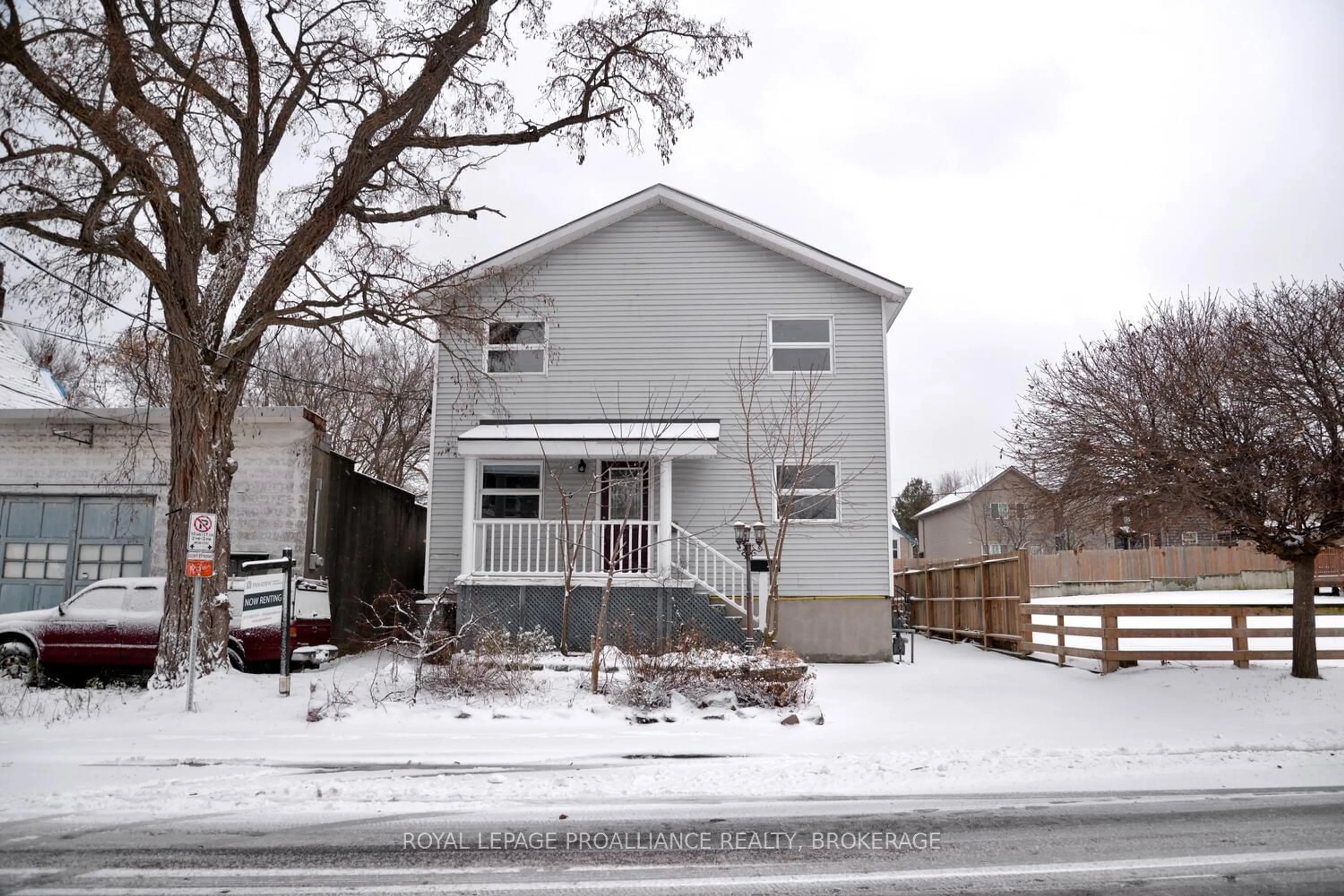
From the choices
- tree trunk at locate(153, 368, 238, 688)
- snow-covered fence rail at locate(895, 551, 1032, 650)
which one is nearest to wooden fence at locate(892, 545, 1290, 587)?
snow-covered fence rail at locate(895, 551, 1032, 650)

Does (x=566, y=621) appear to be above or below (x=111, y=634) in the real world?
above

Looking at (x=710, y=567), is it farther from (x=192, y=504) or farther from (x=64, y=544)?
(x=64, y=544)

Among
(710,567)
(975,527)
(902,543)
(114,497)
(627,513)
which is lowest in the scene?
(710,567)

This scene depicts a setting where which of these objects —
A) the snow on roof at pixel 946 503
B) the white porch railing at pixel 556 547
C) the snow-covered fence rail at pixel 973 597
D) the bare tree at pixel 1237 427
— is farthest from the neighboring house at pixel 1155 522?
the snow on roof at pixel 946 503

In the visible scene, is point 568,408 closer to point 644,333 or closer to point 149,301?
point 644,333

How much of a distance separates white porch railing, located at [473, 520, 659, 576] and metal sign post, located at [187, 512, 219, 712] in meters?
5.25

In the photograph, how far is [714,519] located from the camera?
17.1 metres

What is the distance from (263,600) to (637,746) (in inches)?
225

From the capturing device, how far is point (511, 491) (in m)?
17.5

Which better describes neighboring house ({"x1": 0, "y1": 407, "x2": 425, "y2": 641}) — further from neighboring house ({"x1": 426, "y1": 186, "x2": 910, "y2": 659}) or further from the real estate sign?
the real estate sign

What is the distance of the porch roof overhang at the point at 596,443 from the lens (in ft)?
51.9

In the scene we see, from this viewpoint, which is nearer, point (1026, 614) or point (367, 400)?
point (1026, 614)

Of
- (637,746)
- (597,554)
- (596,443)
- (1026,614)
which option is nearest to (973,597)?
(1026,614)

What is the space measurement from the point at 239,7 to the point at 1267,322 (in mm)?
14233
